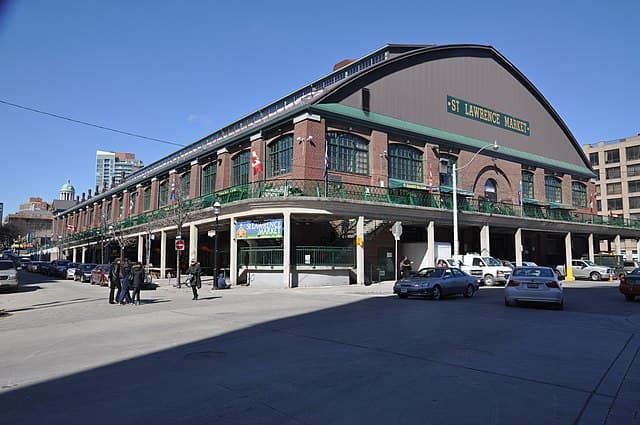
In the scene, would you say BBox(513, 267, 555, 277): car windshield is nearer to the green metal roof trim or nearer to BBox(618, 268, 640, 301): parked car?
BBox(618, 268, 640, 301): parked car

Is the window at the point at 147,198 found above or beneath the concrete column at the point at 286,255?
above

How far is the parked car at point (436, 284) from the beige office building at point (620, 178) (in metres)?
78.9

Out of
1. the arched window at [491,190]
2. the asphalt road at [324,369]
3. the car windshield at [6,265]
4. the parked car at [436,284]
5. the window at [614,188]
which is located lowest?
the asphalt road at [324,369]

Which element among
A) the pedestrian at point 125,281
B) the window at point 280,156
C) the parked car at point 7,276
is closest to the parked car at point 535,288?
the pedestrian at point 125,281

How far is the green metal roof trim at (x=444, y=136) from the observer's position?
33750 mm

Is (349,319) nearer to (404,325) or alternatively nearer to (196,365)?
(404,325)

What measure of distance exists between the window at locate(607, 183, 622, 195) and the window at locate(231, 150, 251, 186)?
257 feet

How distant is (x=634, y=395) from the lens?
248 inches

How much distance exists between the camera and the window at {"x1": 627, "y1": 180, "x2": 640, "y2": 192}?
87.3m

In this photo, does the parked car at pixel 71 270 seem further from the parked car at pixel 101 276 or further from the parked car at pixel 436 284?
the parked car at pixel 436 284

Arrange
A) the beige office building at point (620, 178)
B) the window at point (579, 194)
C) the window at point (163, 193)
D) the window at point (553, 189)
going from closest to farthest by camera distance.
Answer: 1. the window at point (553, 189)
2. the window at point (163, 193)
3. the window at point (579, 194)
4. the beige office building at point (620, 178)

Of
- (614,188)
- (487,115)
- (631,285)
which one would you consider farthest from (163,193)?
(614,188)

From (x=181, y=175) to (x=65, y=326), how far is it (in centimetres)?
3800

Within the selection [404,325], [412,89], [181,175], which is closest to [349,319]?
[404,325]
